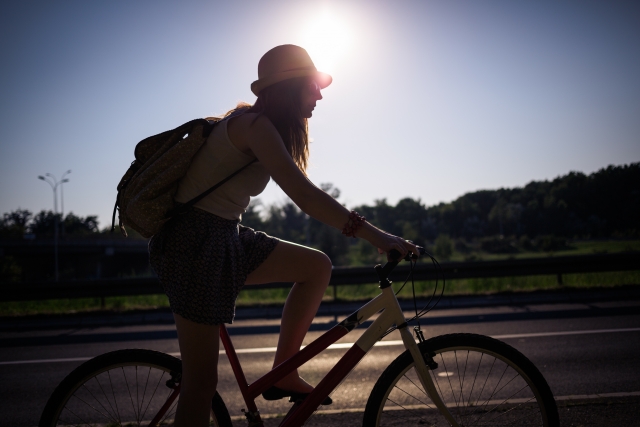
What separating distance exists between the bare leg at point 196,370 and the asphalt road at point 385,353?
173 centimetres

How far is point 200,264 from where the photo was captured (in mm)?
2008

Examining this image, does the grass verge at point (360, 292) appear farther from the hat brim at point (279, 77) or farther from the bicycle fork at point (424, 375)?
the hat brim at point (279, 77)

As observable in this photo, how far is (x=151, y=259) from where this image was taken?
2109 mm

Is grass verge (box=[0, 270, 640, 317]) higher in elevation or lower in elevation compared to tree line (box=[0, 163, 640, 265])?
lower

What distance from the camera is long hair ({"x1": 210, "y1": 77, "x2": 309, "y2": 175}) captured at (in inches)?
81.9

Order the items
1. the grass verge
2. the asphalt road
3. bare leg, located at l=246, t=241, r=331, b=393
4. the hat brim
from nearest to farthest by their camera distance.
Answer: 1. the hat brim
2. bare leg, located at l=246, t=241, r=331, b=393
3. the asphalt road
4. the grass verge

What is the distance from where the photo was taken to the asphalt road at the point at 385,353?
14.2ft

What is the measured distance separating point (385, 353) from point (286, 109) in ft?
16.3

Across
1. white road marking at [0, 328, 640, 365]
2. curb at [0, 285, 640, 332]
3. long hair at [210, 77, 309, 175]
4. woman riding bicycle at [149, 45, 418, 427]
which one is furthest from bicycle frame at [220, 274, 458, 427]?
curb at [0, 285, 640, 332]

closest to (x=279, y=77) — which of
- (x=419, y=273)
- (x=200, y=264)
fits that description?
(x=200, y=264)

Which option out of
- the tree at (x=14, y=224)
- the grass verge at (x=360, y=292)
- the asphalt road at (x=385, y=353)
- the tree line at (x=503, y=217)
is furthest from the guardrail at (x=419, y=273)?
the tree at (x=14, y=224)

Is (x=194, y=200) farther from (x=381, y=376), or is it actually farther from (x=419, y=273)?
(x=419, y=273)

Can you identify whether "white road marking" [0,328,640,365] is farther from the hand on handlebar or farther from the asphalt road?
the hand on handlebar

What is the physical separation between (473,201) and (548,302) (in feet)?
102
